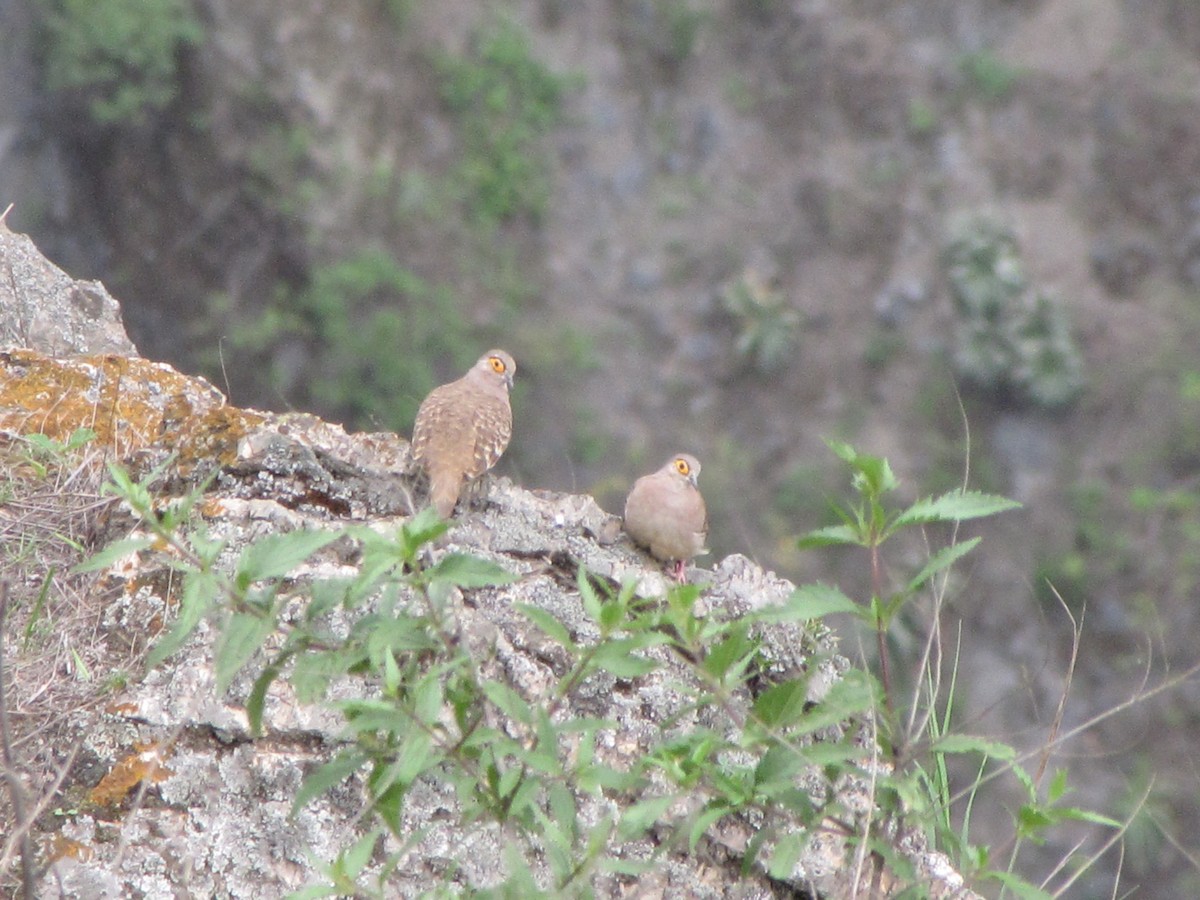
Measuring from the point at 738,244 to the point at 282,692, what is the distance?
1150 cm

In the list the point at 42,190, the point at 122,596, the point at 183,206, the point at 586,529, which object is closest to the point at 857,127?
the point at 183,206

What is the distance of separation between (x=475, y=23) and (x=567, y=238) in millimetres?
2208

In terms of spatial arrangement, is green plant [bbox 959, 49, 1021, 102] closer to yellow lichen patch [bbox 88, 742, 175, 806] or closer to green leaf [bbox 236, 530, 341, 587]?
yellow lichen patch [bbox 88, 742, 175, 806]

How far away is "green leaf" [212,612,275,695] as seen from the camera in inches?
84.8

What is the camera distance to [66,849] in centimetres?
299

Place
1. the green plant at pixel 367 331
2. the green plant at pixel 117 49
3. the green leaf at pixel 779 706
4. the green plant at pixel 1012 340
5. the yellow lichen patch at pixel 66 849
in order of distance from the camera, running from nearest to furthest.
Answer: the green leaf at pixel 779 706 < the yellow lichen patch at pixel 66 849 < the green plant at pixel 117 49 < the green plant at pixel 367 331 < the green plant at pixel 1012 340

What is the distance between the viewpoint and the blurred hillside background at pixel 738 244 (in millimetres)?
12820

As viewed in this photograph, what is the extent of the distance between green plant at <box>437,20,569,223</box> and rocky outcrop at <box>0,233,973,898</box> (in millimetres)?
9615

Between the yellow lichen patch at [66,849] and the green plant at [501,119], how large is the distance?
11144 mm

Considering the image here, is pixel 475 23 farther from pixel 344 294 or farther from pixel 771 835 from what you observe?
pixel 771 835

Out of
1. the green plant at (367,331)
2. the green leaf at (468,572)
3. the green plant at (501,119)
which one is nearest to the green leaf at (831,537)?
the green leaf at (468,572)

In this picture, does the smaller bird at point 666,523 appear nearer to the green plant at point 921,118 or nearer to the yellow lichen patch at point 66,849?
the yellow lichen patch at point 66,849

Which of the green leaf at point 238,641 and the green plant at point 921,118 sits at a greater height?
the green leaf at point 238,641

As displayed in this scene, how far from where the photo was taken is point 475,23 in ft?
45.5
